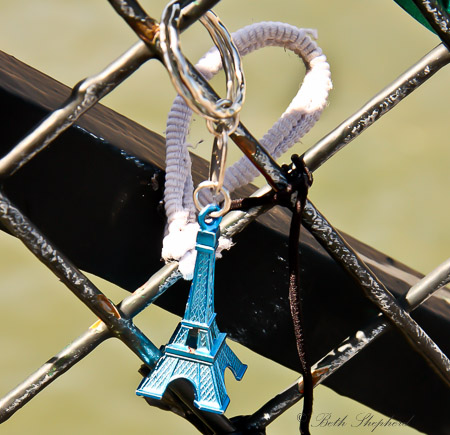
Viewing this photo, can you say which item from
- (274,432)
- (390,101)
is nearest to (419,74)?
(390,101)

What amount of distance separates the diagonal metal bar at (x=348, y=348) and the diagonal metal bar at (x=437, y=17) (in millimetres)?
169

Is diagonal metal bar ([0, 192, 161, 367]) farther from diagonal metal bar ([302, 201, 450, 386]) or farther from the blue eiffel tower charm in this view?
diagonal metal bar ([302, 201, 450, 386])

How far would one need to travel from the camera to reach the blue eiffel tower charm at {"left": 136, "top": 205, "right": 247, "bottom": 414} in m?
0.50

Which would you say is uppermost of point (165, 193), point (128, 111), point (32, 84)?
point (128, 111)

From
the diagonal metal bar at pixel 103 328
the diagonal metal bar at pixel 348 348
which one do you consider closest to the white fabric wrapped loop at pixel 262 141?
the diagonal metal bar at pixel 103 328

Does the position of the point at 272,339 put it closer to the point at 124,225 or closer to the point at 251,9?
the point at 124,225

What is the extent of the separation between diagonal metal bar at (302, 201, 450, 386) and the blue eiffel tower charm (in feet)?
0.25

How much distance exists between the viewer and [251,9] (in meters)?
1.81

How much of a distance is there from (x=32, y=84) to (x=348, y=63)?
4.11 ft

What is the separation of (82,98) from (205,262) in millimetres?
129

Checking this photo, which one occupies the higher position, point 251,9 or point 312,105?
point 251,9

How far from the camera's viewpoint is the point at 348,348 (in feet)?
1.95

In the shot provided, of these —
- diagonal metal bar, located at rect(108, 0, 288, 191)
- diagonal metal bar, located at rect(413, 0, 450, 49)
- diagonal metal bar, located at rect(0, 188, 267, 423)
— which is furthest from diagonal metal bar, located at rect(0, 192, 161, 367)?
diagonal metal bar, located at rect(413, 0, 450, 49)

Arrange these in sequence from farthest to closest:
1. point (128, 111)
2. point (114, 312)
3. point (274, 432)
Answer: point (128, 111), point (274, 432), point (114, 312)
